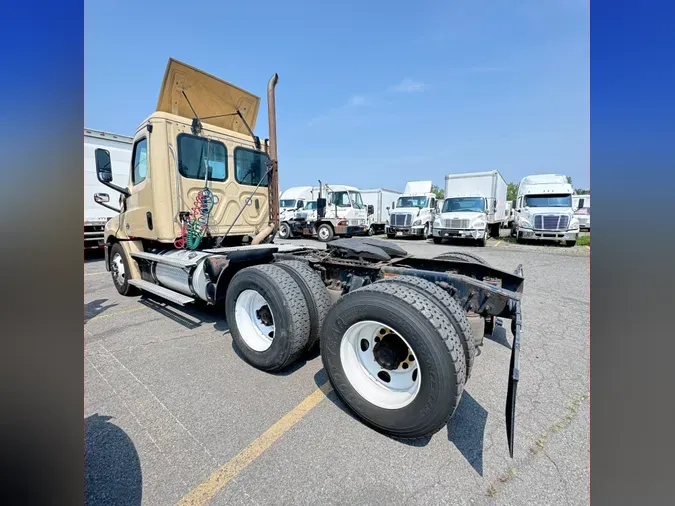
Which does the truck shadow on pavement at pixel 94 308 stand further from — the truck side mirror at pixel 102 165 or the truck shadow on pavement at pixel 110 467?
the truck shadow on pavement at pixel 110 467

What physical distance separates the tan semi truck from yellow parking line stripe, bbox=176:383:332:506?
37 centimetres

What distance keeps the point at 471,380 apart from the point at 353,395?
4.51 ft

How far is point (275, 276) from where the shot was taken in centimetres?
320

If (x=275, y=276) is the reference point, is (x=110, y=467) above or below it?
below

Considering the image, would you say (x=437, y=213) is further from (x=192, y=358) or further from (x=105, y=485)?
(x=105, y=485)

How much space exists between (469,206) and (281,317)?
51.6ft

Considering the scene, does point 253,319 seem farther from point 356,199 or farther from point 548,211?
point 548,211

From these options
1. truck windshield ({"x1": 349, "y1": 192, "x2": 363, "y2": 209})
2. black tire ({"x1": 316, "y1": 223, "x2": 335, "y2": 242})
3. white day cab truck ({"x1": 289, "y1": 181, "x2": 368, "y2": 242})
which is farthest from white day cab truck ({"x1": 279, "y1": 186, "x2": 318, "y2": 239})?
truck windshield ({"x1": 349, "y1": 192, "x2": 363, "y2": 209})

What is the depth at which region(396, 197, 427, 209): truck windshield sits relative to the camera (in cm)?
1965

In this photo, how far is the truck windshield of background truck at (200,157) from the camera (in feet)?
15.5

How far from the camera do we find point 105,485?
1885 millimetres

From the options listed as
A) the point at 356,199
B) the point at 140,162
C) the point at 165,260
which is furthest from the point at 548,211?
the point at 140,162

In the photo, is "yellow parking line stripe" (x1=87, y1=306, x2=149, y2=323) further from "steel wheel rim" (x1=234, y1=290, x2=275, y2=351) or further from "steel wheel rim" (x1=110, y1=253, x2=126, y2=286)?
"steel wheel rim" (x1=234, y1=290, x2=275, y2=351)
